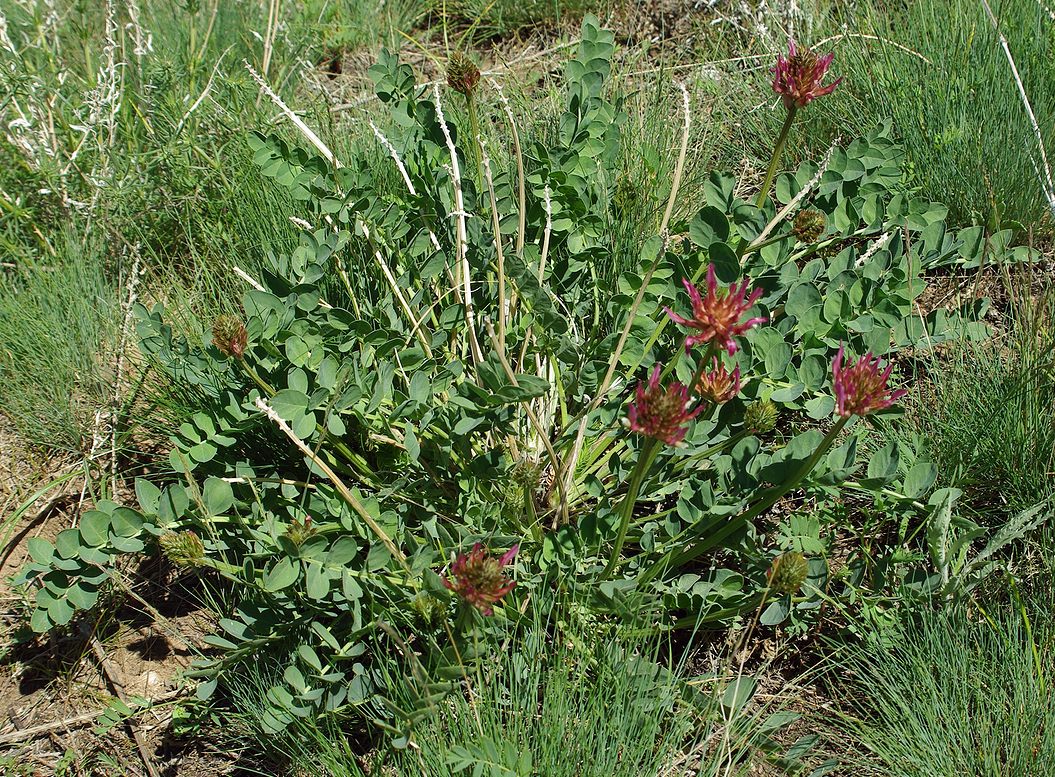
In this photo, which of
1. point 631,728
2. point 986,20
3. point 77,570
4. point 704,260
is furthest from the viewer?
point 986,20

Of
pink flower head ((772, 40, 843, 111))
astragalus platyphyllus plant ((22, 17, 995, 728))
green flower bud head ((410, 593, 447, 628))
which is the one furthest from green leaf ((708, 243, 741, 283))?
green flower bud head ((410, 593, 447, 628))

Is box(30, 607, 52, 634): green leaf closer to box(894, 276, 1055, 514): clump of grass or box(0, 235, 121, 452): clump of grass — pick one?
box(0, 235, 121, 452): clump of grass

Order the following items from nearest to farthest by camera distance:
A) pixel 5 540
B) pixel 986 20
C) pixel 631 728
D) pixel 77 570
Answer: pixel 631 728
pixel 77 570
pixel 5 540
pixel 986 20

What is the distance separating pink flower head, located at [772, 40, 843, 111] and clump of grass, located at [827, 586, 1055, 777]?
980mm

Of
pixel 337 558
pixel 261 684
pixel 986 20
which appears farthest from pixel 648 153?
pixel 261 684

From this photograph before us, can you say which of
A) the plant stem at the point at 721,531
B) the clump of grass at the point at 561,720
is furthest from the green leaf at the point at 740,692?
the plant stem at the point at 721,531

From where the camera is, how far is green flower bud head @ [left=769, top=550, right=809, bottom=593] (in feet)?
5.19

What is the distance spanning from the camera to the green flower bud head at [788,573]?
5.19 ft

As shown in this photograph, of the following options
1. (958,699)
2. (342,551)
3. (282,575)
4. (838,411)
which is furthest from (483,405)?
(958,699)

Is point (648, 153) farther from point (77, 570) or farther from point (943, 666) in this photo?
point (77, 570)

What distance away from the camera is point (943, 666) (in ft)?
5.38

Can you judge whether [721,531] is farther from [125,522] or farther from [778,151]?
[125,522]

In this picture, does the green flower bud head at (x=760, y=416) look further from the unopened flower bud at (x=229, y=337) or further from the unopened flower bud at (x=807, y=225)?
the unopened flower bud at (x=229, y=337)

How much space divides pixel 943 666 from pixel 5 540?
7.01 ft
